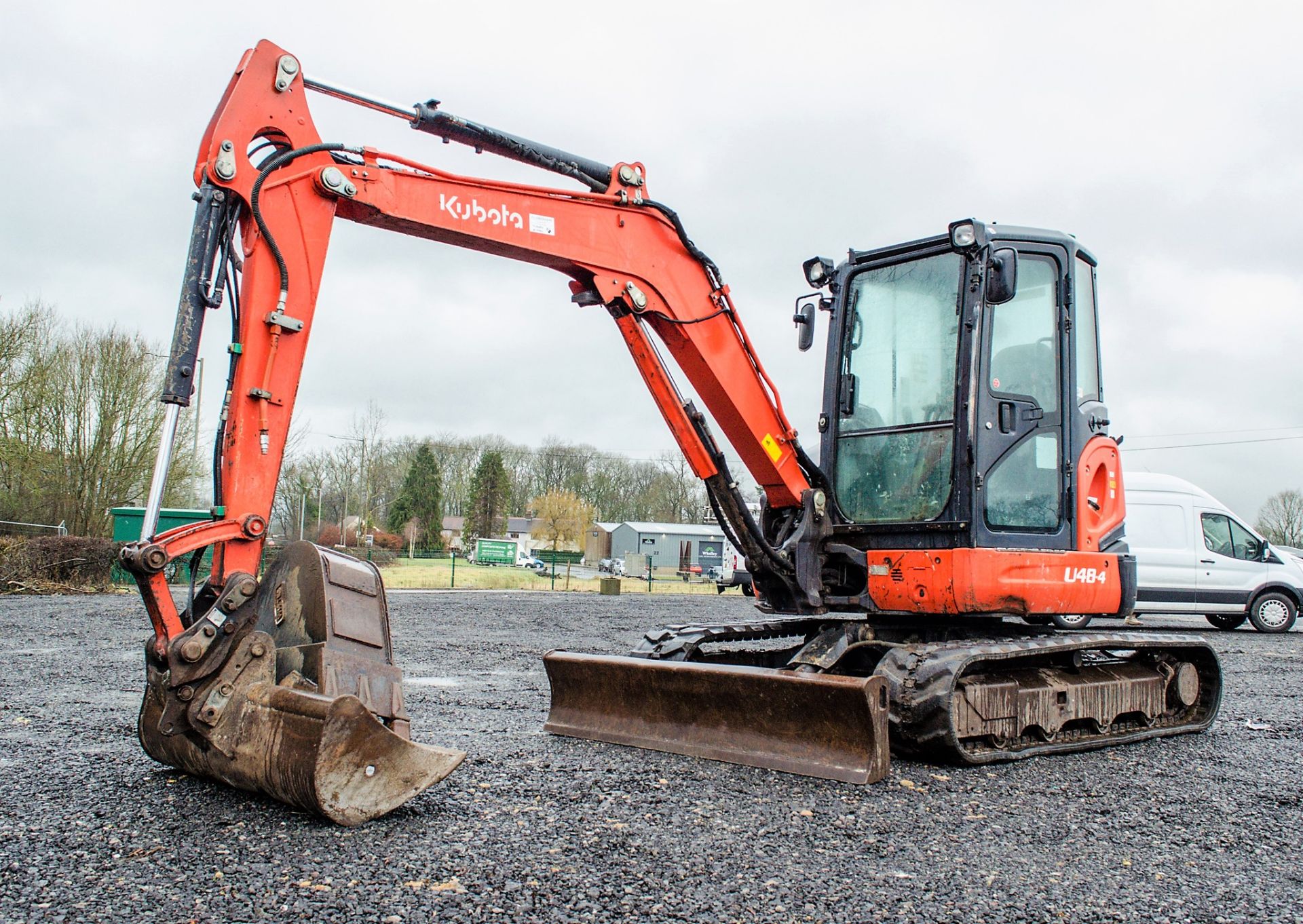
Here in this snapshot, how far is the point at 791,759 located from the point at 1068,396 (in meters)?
2.83

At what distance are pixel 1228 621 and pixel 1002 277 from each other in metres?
14.0

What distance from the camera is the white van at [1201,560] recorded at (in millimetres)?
15594

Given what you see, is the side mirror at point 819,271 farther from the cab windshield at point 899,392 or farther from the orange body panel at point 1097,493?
the orange body panel at point 1097,493

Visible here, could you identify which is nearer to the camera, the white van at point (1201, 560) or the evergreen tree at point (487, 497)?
the white van at point (1201, 560)

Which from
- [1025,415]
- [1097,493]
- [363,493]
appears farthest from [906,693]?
[363,493]

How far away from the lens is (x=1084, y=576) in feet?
19.8

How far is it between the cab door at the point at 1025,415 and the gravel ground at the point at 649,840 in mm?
1324

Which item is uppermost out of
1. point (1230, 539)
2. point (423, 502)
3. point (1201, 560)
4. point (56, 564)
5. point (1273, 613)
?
point (423, 502)

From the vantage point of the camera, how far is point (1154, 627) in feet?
53.0

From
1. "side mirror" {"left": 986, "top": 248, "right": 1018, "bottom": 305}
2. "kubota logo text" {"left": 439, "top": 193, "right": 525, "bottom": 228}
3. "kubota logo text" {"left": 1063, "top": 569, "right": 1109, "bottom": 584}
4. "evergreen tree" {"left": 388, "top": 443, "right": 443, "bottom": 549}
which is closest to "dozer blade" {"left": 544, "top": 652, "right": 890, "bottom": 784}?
"kubota logo text" {"left": 1063, "top": 569, "right": 1109, "bottom": 584}

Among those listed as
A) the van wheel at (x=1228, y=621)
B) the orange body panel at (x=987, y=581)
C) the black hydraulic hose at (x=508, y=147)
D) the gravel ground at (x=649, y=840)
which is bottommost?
the gravel ground at (x=649, y=840)

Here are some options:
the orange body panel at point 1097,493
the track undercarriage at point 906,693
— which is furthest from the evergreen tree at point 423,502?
the orange body panel at point 1097,493

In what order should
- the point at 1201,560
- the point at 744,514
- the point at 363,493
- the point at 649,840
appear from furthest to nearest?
the point at 363,493
the point at 1201,560
the point at 744,514
the point at 649,840

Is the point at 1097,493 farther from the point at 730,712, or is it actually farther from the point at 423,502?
the point at 423,502
